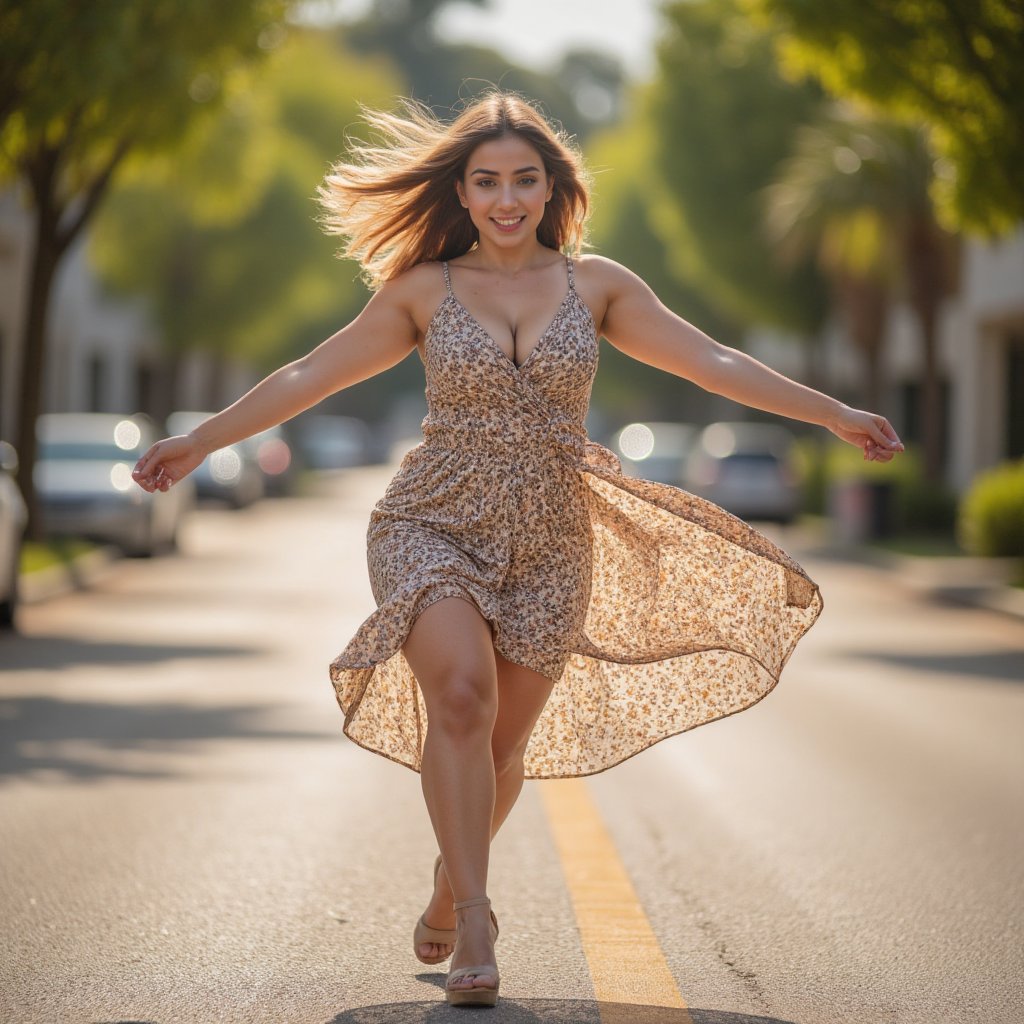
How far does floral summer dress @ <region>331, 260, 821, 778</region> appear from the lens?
4.84m

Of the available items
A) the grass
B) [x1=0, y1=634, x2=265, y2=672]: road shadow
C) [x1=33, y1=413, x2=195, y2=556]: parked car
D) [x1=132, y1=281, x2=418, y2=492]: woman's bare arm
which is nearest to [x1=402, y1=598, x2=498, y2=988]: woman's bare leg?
[x1=132, y1=281, x2=418, y2=492]: woman's bare arm

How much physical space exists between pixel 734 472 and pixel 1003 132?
52.4 ft

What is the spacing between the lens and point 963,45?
1684 cm

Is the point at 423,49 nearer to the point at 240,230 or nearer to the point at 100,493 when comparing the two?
the point at 240,230

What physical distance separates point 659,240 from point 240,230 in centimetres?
1864

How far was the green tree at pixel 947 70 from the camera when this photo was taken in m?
16.8

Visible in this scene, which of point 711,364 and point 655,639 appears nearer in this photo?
point 711,364

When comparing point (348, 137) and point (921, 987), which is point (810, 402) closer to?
point (921, 987)

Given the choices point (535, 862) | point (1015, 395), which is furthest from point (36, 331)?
point (1015, 395)

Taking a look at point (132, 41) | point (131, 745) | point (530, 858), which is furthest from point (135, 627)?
point (530, 858)

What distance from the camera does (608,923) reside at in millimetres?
5684

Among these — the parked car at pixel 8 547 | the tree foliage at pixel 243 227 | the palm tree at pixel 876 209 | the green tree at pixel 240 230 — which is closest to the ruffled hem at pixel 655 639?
the parked car at pixel 8 547

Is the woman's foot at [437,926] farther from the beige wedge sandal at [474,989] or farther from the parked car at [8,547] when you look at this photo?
the parked car at [8,547]

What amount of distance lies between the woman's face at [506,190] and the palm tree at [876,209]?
25322mm
